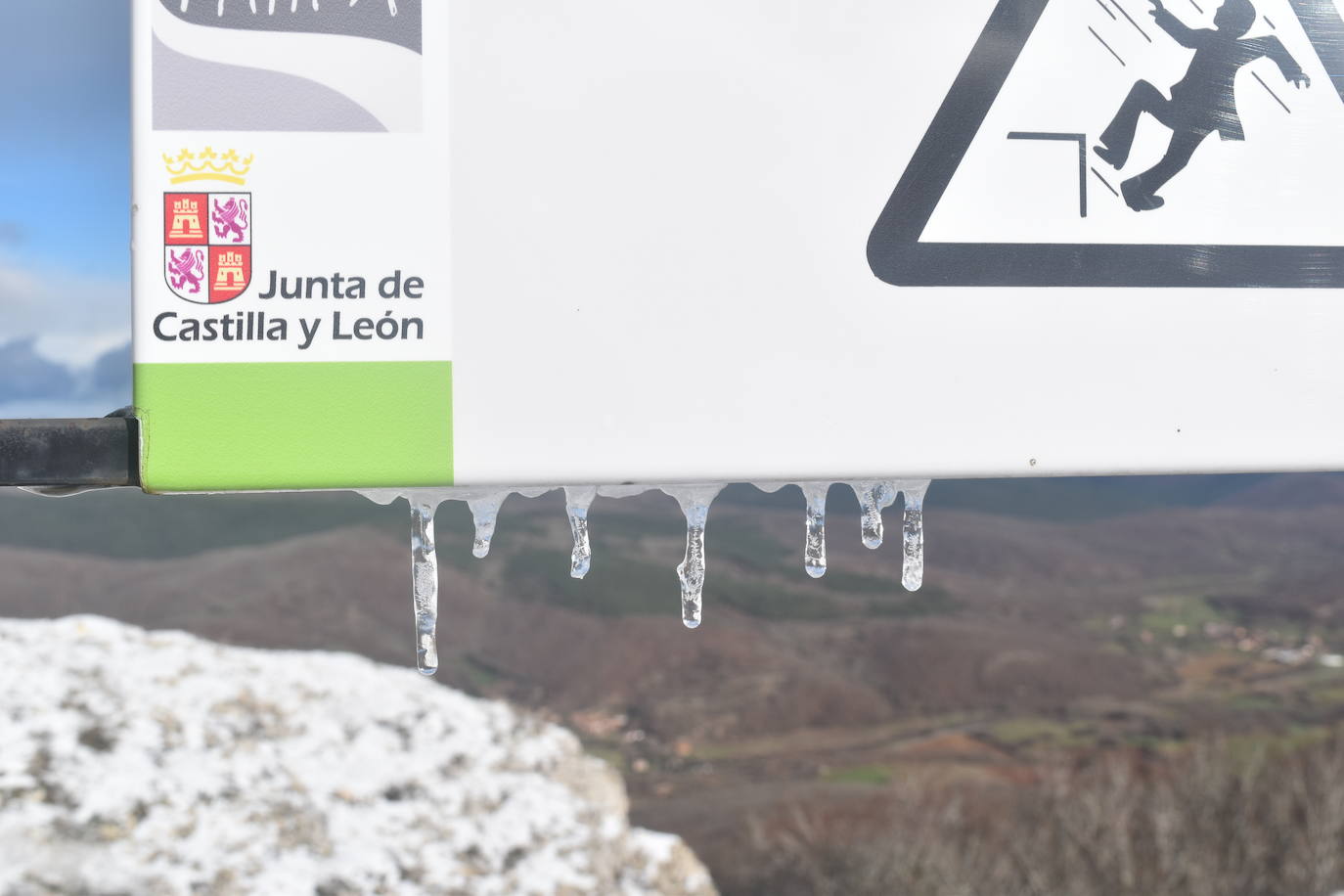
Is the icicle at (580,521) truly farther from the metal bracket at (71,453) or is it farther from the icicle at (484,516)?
the metal bracket at (71,453)

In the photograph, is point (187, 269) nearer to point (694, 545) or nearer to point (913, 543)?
point (694, 545)

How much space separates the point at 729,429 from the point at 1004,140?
0.55m

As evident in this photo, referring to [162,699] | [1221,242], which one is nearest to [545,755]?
[162,699]

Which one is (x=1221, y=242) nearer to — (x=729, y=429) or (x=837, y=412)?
(x=837, y=412)

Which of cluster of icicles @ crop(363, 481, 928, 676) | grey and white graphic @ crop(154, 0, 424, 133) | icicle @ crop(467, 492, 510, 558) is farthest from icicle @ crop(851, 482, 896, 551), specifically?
grey and white graphic @ crop(154, 0, 424, 133)

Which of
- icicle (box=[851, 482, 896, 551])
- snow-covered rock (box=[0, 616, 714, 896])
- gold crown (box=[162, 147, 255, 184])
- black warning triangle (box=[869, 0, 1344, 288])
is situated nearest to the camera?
gold crown (box=[162, 147, 255, 184])

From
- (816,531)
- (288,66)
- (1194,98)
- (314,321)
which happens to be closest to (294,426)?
(314,321)

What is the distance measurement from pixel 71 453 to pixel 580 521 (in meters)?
0.67

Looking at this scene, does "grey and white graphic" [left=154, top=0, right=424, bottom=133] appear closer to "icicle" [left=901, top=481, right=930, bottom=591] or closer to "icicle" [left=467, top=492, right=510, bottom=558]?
"icicle" [left=467, top=492, right=510, bottom=558]

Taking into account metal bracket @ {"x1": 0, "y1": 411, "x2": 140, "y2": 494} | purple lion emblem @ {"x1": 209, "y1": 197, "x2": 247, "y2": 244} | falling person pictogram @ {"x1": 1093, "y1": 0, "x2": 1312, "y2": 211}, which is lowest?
metal bracket @ {"x1": 0, "y1": 411, "x2": 140, "y2": 494}

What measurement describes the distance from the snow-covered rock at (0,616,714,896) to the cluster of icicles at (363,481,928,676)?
1756 millimetres

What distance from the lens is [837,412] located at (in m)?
1.33

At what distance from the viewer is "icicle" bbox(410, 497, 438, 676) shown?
4.81 feet

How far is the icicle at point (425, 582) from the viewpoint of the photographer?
146 centimetres
